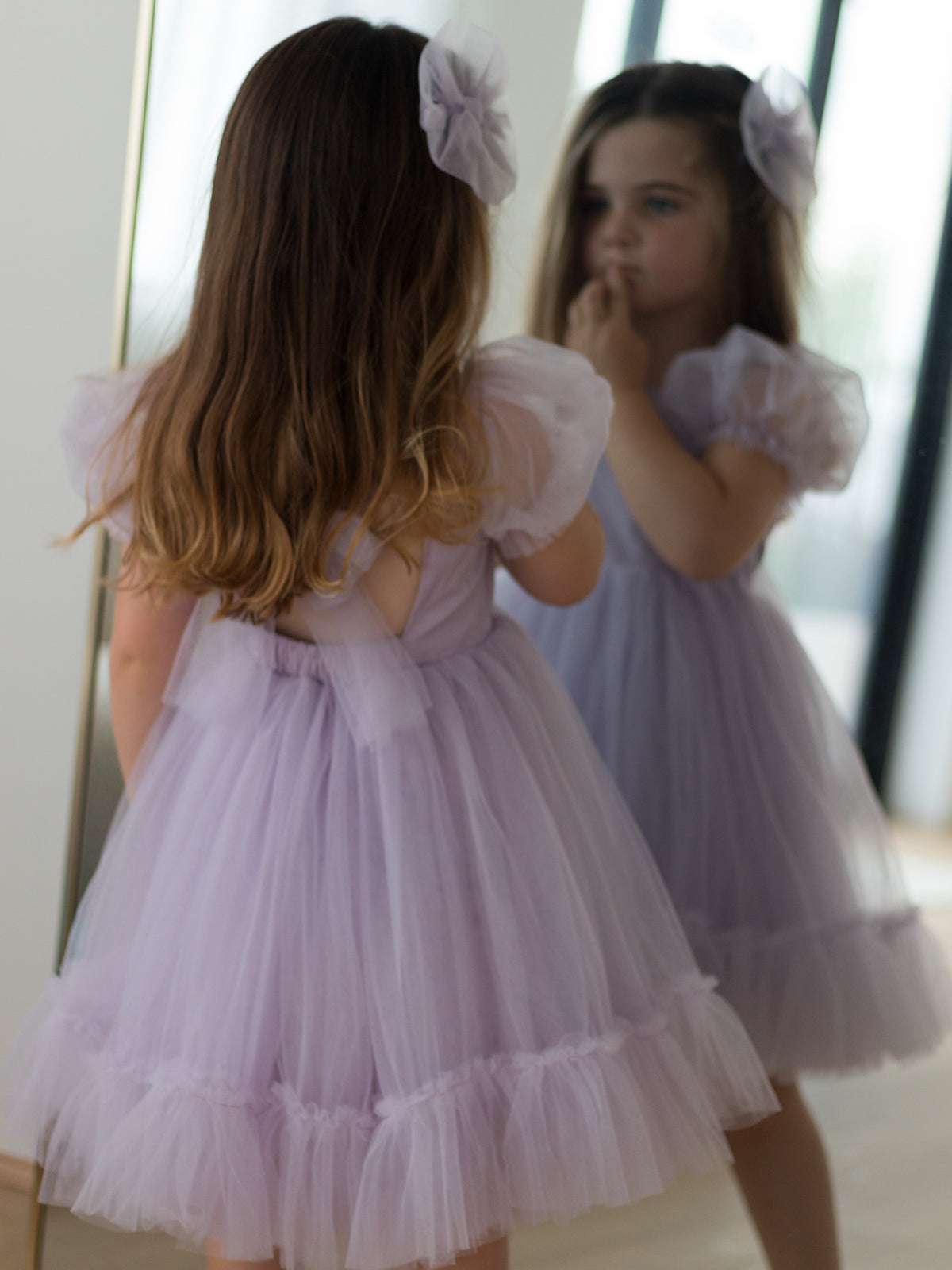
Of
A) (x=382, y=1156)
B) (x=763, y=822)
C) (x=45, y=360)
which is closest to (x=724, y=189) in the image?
(x=763, y=822)

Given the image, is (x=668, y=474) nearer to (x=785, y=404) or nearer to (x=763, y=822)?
(x=785, y=404)

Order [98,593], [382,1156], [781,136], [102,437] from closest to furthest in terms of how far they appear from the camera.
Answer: [382,1156] < [102,437] < [781,136] < [98,593]

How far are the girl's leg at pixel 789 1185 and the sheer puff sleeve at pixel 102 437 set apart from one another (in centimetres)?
87

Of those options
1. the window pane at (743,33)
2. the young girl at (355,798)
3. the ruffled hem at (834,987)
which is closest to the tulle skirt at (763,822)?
the ruffled hem at (834,987)

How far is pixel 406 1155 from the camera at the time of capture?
0.91m

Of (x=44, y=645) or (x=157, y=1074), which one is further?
(x=44, y=645)

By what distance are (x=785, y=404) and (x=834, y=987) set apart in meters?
0.59

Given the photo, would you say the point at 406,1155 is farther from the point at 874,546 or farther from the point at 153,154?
the point at 153,154

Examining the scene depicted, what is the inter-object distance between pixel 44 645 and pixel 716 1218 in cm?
97

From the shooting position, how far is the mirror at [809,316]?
1239mm

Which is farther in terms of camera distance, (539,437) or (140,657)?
(140,657)

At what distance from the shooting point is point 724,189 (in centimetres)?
127

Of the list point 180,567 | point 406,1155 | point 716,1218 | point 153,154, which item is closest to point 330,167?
point 180,567

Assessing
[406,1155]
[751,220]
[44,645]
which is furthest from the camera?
[44,645]
